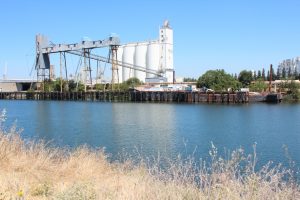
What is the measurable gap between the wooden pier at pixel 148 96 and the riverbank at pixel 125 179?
8777cm

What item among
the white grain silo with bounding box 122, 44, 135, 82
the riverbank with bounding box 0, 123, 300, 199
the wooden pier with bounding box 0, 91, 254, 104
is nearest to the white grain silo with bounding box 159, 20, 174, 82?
the white grain silo with bounding box 122, 44, 135, 82

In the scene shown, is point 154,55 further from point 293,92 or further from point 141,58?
point 293,92

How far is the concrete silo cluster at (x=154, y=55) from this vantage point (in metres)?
146

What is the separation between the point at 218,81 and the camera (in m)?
107

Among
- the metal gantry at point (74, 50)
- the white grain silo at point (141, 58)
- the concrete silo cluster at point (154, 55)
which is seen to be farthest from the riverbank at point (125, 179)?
the white grain silo at point (141, 58)

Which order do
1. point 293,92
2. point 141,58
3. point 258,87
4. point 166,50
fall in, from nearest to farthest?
point 293,92 → point 258,87 → point 166,50 → point 141,58

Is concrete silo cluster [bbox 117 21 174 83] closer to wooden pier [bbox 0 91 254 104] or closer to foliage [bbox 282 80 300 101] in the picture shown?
wooden pier [bbox 0 91 254 104]

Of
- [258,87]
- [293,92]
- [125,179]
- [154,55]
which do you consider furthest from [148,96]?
[125,179]

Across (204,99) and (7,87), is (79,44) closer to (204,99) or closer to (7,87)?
(204,99)

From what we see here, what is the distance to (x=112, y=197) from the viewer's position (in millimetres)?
5828

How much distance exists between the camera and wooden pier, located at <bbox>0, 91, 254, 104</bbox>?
9719 cm

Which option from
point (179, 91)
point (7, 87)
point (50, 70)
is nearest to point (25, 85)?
point (7, 87)

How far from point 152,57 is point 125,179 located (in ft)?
470

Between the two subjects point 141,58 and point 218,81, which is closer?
point 218,81
